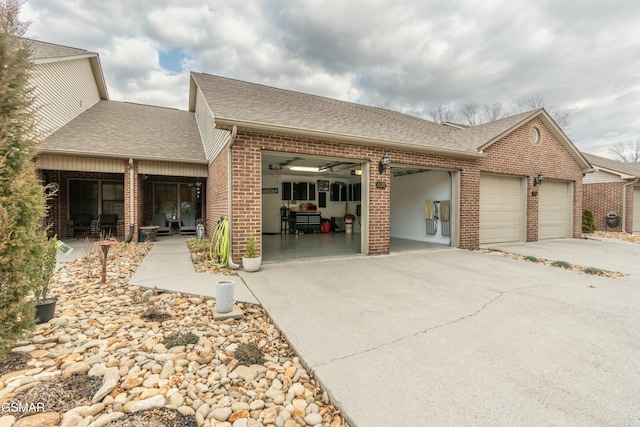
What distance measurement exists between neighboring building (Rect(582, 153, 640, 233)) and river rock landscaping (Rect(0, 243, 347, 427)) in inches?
693

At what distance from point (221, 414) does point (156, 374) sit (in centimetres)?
74

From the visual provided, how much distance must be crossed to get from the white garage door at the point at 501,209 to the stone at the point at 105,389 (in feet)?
30.8

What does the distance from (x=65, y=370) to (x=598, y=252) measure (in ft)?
37.0

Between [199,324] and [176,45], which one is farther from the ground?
[176,45]

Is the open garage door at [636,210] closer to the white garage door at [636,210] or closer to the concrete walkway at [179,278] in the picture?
the white garage door at [636,210]

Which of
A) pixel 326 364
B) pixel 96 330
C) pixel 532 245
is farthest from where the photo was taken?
pixel 532 245

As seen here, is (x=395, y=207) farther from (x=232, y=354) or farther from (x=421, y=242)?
(x=232, y=354)

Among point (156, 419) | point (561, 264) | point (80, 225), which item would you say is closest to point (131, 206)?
point (80, 225)

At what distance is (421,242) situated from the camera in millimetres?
9312

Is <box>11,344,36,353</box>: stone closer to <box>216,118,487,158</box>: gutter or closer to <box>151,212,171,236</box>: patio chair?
<box>216,118,487,158</box>: gutter

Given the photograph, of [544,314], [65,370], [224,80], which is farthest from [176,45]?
[544,314]

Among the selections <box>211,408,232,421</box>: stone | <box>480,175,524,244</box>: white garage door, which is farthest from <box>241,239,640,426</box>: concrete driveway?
<box>480,175,524,244</box>: white garage door

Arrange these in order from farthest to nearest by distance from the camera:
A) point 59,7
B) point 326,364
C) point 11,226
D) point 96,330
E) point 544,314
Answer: point 59,7 < point 544,314 < point 96,330 < point 326,364 < point 11,226

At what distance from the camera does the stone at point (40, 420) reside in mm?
1518
